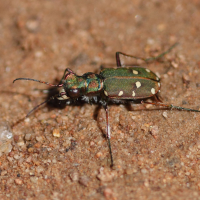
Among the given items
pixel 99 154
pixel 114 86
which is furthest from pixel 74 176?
pixel 114 86

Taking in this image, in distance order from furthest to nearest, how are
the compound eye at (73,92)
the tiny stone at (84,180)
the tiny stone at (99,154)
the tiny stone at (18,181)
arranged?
the compound eye at (73,92) < the tiny stone at (99,154) < the tiny stone at (18,181) < the tiny stone at (84,180)

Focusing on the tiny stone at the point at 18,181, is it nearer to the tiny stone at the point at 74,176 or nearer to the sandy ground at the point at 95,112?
the sandy ground at the point at 95,112

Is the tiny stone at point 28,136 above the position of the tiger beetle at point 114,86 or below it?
below

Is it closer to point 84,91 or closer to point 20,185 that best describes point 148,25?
point 84,91

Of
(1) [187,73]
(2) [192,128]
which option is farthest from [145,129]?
(1) [187,73]

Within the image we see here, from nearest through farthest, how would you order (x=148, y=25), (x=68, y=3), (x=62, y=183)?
(x=62, y=183) < (x=148, y=25) < (x=68, y=3)

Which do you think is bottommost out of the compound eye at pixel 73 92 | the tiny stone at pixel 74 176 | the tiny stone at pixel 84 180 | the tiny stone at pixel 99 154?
the tiny stone at pixel 84 180

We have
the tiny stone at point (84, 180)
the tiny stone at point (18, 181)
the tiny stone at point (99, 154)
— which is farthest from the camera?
the tiny stone at point (99, 154)

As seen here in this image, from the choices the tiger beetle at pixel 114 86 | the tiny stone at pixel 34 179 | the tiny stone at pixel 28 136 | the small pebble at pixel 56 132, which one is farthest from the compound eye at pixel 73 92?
the tiny stone at pixel 34 179

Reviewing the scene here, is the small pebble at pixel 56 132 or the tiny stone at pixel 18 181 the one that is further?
the small pebble at pixel 56 132
